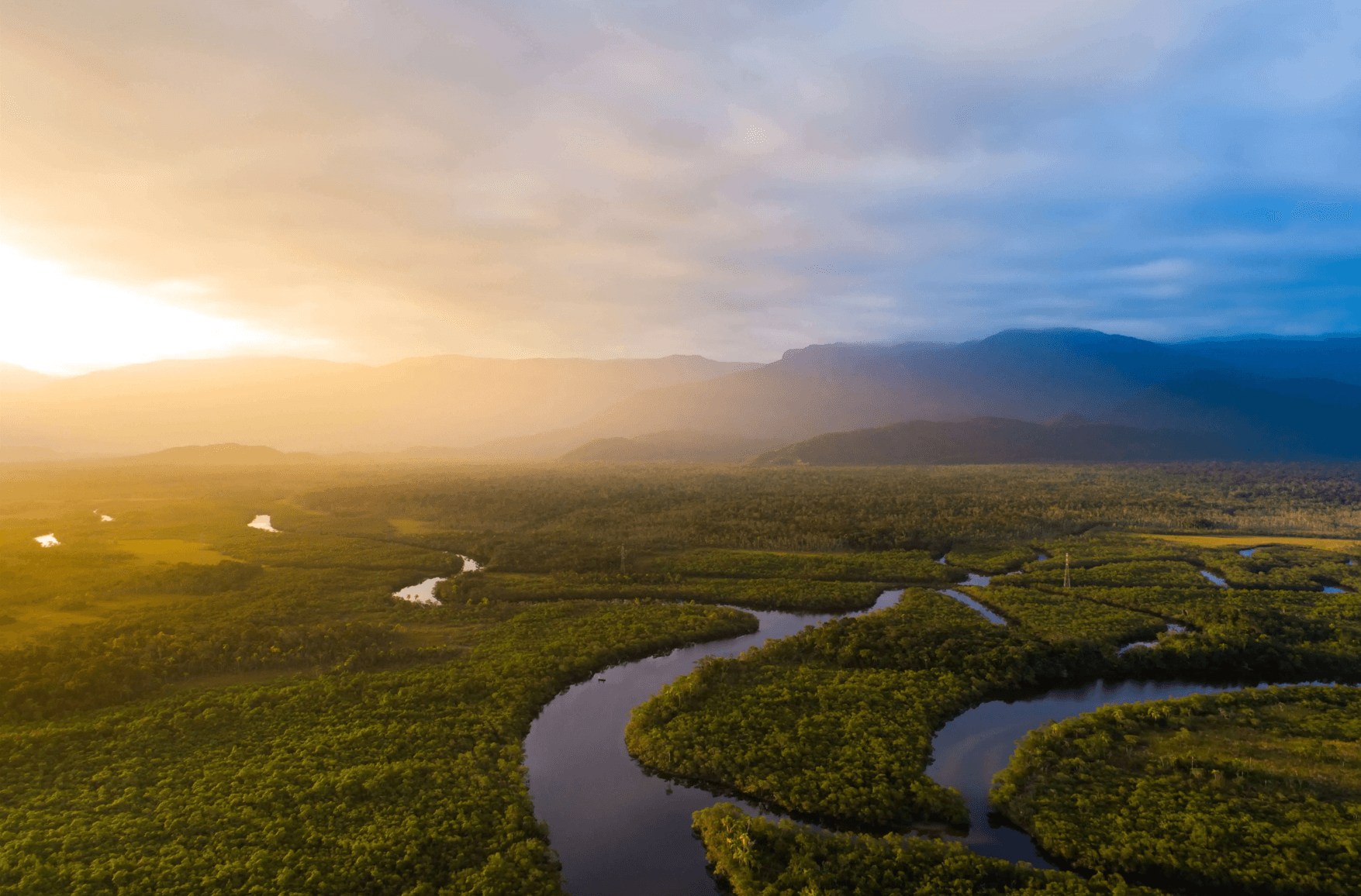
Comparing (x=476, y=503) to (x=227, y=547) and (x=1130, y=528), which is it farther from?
(x=1130, y=528)

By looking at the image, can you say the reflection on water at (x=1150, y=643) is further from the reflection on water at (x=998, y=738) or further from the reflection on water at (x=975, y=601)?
the reflection on water at (x=975, y=601)

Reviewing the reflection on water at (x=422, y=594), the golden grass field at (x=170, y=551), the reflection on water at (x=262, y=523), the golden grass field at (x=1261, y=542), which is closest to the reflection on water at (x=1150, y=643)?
the golden grass field at (x=1261, y=542)

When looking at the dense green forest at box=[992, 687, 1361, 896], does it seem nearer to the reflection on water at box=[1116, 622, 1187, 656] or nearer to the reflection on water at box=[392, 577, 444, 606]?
the reflection on water at box=[1116, 622, 1187, 656]

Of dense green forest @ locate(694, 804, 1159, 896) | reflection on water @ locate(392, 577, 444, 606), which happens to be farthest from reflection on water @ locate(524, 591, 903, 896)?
reflection on water @ locate(392, 577, 444, 606)

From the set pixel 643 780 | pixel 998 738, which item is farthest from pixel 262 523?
pixel 998 738

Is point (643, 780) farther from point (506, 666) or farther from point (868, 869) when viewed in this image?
point (506, 666)

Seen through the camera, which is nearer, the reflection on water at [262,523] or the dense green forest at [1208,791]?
the dense green forest at [1208,791]
